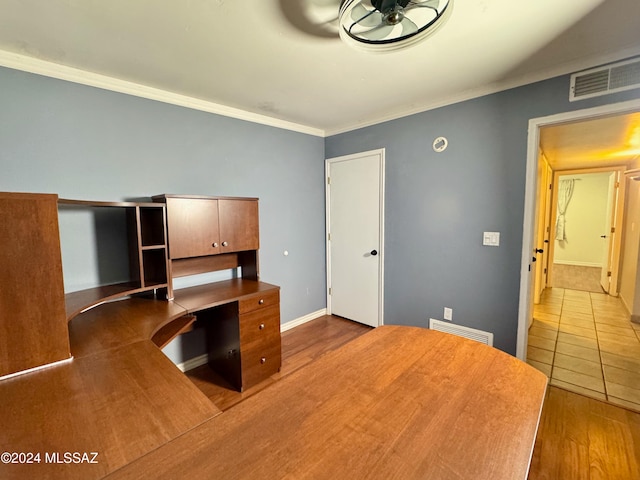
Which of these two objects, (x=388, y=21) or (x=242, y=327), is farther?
(x=242, y=327)

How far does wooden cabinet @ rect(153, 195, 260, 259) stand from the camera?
205 centimetres

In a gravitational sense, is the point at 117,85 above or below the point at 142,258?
above

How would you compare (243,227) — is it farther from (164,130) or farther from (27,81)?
(27,81)

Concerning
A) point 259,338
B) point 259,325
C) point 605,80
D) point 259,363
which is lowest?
point 259,363

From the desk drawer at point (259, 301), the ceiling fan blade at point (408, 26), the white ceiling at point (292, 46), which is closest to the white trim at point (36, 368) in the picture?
the desk drawer at point (259, 301)

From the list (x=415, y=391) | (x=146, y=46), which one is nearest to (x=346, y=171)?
(x=146, y=46)

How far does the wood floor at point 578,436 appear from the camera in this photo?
149 cm

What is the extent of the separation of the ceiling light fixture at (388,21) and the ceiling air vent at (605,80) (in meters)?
1.35

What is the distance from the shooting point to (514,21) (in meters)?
1.48

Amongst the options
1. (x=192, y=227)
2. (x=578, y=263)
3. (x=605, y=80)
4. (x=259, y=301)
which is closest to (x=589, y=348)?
(x=605, y=80)

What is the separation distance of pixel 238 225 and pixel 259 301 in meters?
0.68

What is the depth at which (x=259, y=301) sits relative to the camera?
7.31 feet

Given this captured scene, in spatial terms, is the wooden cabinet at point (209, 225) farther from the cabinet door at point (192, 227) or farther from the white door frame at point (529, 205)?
the white door frame at point (529, 205)

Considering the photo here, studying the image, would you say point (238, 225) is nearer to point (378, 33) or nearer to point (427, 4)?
point (378, 33)
